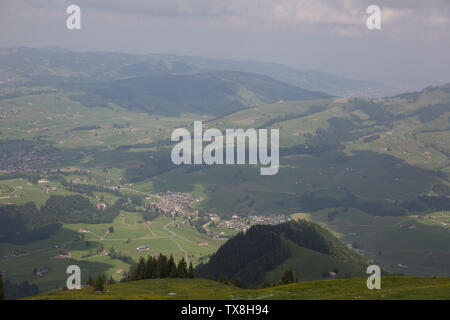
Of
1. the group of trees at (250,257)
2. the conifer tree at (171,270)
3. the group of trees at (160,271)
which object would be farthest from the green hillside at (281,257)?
the conifer tree at (171,270)

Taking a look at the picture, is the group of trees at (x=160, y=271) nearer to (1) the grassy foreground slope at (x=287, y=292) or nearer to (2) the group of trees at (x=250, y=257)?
(1) the grassy foreground slope at (x=287, y=292)

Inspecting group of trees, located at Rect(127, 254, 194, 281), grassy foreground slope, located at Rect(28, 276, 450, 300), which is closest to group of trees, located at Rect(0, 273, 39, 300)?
group of trees, located at Rect(127, 254, 194, 281)

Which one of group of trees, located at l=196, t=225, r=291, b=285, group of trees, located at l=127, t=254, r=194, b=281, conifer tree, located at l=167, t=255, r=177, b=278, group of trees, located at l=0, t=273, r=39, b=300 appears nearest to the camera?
conifer tree, located at l=167, t=255, r=177, b=278

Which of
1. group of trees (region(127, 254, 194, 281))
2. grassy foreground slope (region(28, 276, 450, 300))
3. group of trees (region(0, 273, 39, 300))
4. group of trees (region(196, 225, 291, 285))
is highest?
grassy foreground slope (region(28, 276, 450, 300))

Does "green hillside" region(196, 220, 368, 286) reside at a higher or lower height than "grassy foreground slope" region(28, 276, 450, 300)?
lower

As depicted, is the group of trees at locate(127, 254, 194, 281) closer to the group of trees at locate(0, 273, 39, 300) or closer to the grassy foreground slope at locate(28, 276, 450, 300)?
the grassy foreground slope at locate(28, 276, 450, 300)

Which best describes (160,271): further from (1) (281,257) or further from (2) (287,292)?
(1) (281,257)
